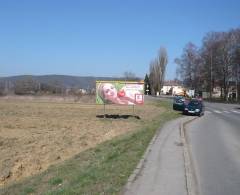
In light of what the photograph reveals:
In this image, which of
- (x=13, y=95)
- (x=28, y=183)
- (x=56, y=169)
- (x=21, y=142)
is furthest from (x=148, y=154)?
(x=13, y=95)

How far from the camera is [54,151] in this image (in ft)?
58.6

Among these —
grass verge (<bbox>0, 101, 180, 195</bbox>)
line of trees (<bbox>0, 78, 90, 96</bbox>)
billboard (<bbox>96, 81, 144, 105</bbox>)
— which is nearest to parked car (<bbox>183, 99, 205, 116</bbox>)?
billboard (<bbox>96, 81, 144, 105</bbox>)

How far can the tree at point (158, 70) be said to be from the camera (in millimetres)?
128375

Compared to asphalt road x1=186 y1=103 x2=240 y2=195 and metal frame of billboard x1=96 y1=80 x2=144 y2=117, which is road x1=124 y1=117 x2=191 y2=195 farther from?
metal frame of billboard x1=96 y1=80 x2=144 y2=117

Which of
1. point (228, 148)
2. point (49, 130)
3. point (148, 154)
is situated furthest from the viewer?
point (49, 130)

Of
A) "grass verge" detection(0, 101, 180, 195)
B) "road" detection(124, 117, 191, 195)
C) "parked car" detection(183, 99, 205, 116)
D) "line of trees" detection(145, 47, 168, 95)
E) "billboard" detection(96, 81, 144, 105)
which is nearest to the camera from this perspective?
"road" detection(124, 117, 191, 195)

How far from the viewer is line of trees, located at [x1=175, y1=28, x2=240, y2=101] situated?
93.4m

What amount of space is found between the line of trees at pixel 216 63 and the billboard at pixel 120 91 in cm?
5785

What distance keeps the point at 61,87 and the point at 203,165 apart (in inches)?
3284

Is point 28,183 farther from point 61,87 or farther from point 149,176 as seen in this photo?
point 61,87

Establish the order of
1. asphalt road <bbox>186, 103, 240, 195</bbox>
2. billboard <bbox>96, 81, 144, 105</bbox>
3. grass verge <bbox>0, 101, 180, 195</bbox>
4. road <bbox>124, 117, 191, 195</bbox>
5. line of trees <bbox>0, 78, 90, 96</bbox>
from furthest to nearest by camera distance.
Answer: line of trees <bbox>0, 78, 90, 96</bbox> < billboard <bbox>96, 81, 144, 105</bbox> < asphalt road <bbox>186, 103, 240, 195</bbox> < grass verge <bbox>0, 101, 180, 195</bbox> < road <bbox>124, 117, 191, 195</bbox>

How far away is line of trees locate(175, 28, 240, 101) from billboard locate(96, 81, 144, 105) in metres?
57.8

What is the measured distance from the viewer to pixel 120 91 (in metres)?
37.3

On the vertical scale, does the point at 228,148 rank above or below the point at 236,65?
below
